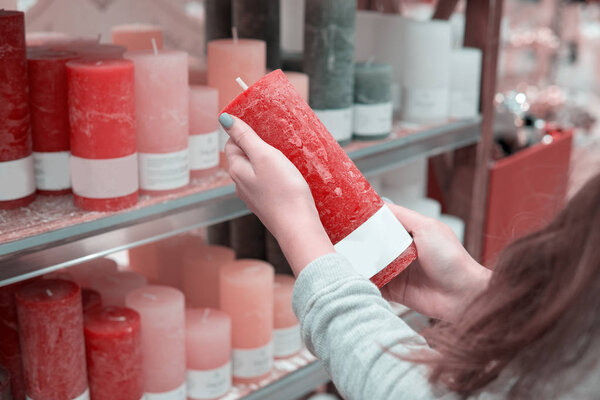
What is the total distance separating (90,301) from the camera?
1025mm

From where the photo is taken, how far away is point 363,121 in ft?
3.99

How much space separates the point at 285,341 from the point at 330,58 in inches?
20.2

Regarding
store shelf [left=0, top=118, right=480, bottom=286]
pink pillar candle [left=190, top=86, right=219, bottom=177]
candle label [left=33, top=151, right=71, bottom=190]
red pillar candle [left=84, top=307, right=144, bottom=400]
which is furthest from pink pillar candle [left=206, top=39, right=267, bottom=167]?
red pillar candle [left=84, top=307, right=144, bottom=400]

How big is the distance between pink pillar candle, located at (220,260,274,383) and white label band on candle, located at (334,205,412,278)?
1.32 feet

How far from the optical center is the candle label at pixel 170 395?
1041 millimetres

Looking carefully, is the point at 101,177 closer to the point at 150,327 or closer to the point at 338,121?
the point at 150,327

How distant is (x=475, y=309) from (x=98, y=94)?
20.5 inches

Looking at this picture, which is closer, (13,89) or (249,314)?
(13,89)

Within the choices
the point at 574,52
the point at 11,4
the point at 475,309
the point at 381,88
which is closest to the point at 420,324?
the point at 381,88

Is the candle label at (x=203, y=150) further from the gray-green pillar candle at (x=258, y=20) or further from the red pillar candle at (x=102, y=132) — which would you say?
the gray-green pillar candle at (x=258, y=20)

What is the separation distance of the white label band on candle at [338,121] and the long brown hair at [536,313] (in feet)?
1.74

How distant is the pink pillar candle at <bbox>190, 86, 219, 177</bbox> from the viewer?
3.32ft

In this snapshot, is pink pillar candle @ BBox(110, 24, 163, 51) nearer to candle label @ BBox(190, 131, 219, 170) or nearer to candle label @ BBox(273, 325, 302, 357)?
candle label @ BBox(190, 131, 219, 170)

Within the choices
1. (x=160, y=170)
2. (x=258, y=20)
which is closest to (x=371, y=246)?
(x=160, y=170)
